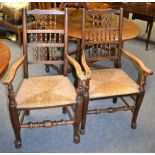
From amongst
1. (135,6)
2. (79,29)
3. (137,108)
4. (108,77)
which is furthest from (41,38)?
(135,6)

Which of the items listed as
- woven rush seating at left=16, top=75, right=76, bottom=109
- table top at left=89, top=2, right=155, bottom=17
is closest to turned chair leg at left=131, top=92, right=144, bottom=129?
woven rush seating at left=16, top=75, right=76, bottom=109

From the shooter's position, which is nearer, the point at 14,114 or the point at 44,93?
the point at 14,114

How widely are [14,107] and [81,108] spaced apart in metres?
0.51

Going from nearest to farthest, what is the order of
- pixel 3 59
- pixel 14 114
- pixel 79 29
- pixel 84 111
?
1. pixel 3 59
2. pixel 14 114
3. pixel 84 111
4. pixel 79 29

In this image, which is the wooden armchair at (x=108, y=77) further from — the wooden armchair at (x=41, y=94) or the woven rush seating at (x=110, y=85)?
the wooden armchair at (x=41, y=94)

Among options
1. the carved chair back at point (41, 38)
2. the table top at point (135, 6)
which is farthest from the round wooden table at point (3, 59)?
the table top at point (135, 6)

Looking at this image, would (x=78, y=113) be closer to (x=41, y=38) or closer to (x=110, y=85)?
(x=110, y=85)

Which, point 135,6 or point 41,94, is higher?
point 135,6

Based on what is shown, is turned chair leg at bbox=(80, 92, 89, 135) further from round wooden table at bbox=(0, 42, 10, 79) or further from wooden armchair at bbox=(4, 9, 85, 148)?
round wooden table at bbox=(0, 42, 10, 79)

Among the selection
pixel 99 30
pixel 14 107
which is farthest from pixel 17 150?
pixel 99 30

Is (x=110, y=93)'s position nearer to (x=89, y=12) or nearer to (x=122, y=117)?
(x=122, y=117)

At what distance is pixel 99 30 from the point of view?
2168 millimetres

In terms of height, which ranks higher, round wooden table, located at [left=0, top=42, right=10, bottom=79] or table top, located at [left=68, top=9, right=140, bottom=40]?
table top, located at [left=68, top=9, right=140, bottom=40]

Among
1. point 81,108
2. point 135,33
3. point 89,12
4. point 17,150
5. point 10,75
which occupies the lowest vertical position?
point 17,150
